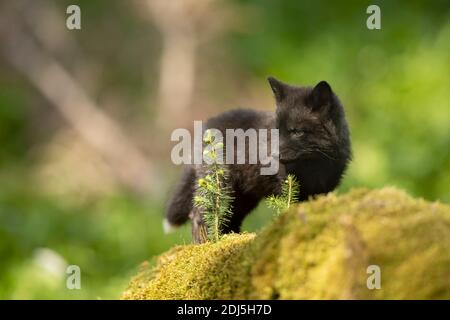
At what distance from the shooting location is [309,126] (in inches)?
186

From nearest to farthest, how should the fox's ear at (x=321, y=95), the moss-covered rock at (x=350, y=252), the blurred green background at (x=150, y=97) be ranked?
the moss-covered rock at (x=350, y=252) < the fox's ear at (x=321, y=95) < the blurred green background at (x=150, y=97)

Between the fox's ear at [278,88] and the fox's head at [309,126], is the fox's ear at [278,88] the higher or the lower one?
the higher one

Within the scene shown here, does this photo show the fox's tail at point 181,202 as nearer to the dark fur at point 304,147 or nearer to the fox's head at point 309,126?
the dark fur at point 304,147

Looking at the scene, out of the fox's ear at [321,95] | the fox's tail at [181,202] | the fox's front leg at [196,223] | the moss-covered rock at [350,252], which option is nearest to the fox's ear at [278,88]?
the fox's ear at [321,95]

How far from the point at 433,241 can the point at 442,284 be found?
0.42 feet

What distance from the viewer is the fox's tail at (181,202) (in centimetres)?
513

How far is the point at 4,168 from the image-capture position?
38.2 ft

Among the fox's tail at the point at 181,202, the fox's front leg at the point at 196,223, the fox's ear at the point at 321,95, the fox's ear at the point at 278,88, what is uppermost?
the fox's ear at the point at 278,88

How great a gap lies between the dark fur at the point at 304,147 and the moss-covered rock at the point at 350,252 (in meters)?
2.10

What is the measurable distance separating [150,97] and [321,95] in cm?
810

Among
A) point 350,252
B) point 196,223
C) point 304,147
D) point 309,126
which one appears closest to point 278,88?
point 309,126

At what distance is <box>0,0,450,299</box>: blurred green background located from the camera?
8.61m

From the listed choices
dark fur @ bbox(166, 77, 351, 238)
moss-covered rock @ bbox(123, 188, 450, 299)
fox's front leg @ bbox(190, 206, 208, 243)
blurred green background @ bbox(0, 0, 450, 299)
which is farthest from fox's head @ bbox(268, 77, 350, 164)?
blurred green background @ bbox(0, 0, 450, 299)

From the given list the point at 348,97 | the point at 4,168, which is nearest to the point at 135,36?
the point at 4,168
